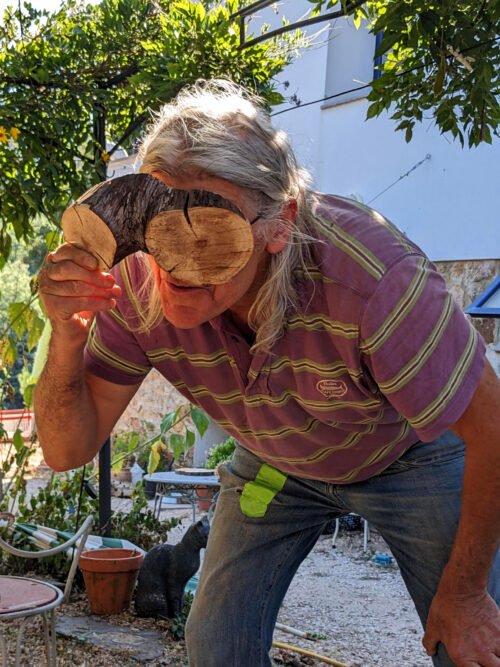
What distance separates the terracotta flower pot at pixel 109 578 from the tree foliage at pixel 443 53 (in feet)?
7.70

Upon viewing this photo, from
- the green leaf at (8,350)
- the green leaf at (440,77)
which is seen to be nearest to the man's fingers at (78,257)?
the green leaf at (440,77)

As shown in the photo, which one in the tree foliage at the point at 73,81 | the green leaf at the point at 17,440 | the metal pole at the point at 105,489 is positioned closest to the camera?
the tree foliage at the point at 73,81

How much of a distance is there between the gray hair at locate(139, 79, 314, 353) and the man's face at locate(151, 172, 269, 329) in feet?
0.05

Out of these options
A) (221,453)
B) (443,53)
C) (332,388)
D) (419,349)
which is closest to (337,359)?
(332,388)

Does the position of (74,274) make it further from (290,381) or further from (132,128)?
(132,128)

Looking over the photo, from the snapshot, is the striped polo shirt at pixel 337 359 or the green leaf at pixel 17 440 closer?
the striped polo shirt at pixel 337 359

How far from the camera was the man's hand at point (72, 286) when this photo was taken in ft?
4.25

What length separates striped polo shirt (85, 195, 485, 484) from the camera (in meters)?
1.33

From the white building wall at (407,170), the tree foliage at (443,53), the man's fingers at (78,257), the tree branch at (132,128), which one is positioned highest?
the white building wall at (407,170)

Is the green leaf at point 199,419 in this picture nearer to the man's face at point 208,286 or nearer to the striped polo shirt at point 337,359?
the striped polo shirt at point 337,359

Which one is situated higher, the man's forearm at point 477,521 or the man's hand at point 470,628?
the man's forearm at point 477,521

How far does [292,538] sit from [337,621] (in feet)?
9.87

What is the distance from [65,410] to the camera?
61.9 inches

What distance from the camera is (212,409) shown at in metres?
1.73
